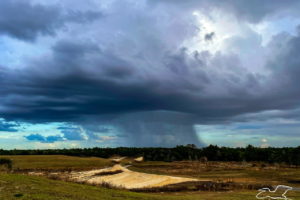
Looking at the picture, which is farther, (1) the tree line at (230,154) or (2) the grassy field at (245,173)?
(1) the tree line at (230,154)

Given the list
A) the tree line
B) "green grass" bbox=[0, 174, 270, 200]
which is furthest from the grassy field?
"green grass" bbox=[0, 174, 270, 200]

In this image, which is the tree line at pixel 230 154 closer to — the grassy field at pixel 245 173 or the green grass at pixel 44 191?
the grassy field at pixel 245 173

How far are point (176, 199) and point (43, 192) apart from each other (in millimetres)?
10678

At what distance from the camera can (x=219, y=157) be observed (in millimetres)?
169750

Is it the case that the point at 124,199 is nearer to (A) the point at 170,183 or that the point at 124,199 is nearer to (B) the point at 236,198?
(B) the point at 236,198

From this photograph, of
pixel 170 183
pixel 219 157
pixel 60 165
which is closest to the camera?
pixel 170 183

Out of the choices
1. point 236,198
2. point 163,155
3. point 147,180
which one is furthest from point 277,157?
point 236,198

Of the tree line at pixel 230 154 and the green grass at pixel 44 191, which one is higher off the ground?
the tree line at pixel 230 154

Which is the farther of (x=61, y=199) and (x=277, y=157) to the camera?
(x=277, y=157)

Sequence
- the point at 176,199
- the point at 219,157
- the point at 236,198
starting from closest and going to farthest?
the point at 176,199 < the point at 236,198 < the point at 219,157
